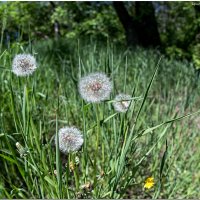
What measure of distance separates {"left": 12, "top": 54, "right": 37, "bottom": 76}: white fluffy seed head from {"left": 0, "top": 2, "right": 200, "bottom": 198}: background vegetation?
0.03 meters

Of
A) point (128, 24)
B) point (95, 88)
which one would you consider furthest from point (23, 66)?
point (128, 24)

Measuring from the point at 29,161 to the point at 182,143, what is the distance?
99 cm

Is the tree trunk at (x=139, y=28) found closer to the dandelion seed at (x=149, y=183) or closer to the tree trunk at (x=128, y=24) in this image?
the tree trunk at (x=128, y=24)

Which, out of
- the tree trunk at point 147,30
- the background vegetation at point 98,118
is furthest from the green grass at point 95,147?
the tree trunk at point 147,30

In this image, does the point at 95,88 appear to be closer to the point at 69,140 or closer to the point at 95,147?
the point at 69,140

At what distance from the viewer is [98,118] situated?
3.11 ft

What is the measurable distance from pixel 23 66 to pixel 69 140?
26 centimetres

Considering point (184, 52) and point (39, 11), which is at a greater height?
point (39, 11)

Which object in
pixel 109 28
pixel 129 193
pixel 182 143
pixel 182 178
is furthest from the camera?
pixel 109 28

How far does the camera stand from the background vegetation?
1.06 meters

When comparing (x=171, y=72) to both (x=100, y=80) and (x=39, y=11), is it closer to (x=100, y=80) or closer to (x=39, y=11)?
(x=100, y=80)

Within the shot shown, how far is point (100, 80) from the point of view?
39.4 inches

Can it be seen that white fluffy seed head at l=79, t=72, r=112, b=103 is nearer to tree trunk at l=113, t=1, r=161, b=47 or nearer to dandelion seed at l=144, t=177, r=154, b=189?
dandelion seed at l=144, t=177, r=154, b=189

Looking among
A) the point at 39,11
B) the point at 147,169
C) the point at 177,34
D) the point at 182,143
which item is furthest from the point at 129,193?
the point at 39,11
